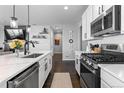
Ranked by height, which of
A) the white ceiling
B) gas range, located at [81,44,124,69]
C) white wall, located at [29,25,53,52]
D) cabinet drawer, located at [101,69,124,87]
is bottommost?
cabinet drawer, located at [101,69,124,87]

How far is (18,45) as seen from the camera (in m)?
3.06

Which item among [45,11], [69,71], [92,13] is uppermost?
[45,11]

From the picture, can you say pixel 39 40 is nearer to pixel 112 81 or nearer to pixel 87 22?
pixel 87 22

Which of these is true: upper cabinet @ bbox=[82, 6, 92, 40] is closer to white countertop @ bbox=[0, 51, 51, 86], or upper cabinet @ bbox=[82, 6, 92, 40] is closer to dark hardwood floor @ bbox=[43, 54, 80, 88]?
dark hardwood floor @ bbox=[43, 54, 80, 88]

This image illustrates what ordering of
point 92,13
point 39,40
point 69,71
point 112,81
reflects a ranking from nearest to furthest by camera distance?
point 112,81 → point 92,13 → point 69,71 → point 39,40

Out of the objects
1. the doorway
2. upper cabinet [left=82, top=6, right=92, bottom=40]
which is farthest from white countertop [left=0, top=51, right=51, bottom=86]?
the doorway

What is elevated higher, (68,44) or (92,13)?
(92,13)

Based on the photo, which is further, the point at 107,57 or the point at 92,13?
the point at 92,13

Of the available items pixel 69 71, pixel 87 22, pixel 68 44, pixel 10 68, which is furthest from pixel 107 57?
pixel 68 44

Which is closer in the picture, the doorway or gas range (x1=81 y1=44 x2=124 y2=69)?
gas range (x1=81 y1=44 x2=124 y2=69)

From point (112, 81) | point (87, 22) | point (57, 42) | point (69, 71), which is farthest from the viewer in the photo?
point (57, 42)

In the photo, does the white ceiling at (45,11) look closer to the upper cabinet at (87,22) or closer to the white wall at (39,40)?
the upper cabinet at (87,22)

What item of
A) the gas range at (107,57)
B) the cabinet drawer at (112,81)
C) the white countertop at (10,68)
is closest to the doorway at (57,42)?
the gas range at (107,57)
